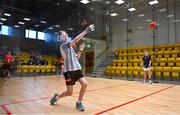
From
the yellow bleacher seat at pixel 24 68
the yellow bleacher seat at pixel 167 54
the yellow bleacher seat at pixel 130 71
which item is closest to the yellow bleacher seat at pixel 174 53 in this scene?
the yellow bleacher seat at pixel 167 54

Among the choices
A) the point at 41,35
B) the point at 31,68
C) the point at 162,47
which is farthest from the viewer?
the point at 41,35

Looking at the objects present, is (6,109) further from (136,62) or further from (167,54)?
(167,54)

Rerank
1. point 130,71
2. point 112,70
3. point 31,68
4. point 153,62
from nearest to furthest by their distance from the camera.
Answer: point 153,62 < point 130,71 < point 112,70 < point 31,68

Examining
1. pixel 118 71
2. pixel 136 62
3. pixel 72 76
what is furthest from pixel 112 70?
pixel 72 76

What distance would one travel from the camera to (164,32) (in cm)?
1138

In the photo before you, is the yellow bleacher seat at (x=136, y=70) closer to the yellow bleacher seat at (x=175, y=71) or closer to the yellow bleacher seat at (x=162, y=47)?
the yellow bleacher seat at (x=175, y=71)

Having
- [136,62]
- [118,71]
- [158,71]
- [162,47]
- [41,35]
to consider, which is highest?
[41,35]

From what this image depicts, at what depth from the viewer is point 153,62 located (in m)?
9.43

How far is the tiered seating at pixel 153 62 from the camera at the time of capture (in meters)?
8.68

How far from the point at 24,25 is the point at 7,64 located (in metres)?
3.56

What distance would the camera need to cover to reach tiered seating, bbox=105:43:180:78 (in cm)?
868

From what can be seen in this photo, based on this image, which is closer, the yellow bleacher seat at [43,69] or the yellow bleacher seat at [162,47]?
the yellow bleacher seat at [162,47]

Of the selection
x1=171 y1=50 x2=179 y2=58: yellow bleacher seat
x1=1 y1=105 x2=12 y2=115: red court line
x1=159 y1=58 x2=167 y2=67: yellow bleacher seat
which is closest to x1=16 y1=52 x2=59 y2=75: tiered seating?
x1=159 y1=58 x2=167 y2=67: yellow bleacher seat

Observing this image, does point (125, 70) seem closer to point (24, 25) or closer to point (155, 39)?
point (155, 39)
